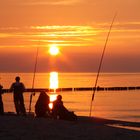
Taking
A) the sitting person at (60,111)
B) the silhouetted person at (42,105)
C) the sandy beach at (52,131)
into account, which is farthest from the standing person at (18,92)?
the sandy beach at (52,131)

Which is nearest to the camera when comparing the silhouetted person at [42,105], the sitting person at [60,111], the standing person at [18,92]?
→ the sitting person at [60,111]

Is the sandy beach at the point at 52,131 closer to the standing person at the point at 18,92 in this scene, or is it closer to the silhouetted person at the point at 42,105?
the standing person at the point at 18,92

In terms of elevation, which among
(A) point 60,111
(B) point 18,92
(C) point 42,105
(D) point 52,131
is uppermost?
(B) point 18,92

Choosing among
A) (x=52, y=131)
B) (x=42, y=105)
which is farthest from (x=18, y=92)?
(x=52, y=131)

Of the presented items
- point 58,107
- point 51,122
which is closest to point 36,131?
point 51,122

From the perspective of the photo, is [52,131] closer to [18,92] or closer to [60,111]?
[60,111]

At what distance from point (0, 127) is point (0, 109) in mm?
5723

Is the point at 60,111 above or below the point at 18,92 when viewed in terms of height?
below

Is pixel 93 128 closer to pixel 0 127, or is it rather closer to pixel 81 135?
pixel 81 135

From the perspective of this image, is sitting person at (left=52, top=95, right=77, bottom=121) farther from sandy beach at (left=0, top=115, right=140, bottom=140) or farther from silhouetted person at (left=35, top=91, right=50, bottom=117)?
sandy beach at (left=0, top=115, right=140, bottom=140)

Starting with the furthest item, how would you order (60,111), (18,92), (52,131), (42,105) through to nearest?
(42,105) → (18,92) → (60,111) → (52,131)

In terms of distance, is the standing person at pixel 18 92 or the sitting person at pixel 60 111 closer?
the sitting person at pixel 60 111

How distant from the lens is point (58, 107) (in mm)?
18719

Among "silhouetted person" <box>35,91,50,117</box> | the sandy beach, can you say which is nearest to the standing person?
"silhouetted person" <box>35,91,50,117</box>
